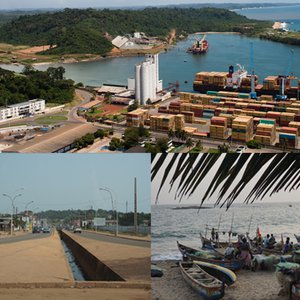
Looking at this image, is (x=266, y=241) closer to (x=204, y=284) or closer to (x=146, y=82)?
(x=204, y=284)

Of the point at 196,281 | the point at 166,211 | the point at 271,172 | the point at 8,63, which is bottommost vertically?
the point at 196,281

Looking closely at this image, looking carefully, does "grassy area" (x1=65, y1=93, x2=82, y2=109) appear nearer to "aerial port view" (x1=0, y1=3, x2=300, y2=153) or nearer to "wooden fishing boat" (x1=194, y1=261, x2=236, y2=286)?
"aerial port view" (x1=0, y1=3, x2=300, y2=153)

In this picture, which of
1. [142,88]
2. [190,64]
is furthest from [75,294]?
[190,64]

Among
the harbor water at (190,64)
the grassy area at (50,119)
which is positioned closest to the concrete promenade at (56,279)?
the grassy area at (50,119)

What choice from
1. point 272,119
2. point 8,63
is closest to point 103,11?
point 8,63

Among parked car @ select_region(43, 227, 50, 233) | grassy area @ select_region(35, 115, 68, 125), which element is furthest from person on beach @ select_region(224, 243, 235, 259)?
grassy area @ select_region(35, 115, 68, 125)

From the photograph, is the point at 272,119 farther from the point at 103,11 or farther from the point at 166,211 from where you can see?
the point at 103,11
